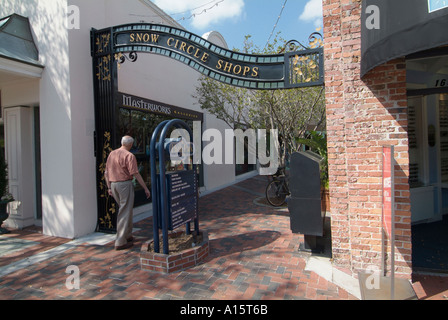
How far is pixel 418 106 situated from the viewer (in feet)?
18.3

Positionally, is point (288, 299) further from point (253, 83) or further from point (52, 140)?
point (52, 140)

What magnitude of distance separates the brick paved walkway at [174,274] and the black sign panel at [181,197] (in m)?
0.69

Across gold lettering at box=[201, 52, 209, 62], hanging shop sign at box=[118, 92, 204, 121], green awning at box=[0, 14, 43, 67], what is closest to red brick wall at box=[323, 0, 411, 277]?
gold lettering at box=[201, 52, 209, 62]

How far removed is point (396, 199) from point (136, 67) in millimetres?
6166

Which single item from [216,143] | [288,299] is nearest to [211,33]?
[216,143]

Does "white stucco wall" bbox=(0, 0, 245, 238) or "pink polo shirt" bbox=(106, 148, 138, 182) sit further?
"white stucco wall" bbox=(0, 0, 245, 238)

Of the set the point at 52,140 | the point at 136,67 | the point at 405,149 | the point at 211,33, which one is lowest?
the point at 405,149

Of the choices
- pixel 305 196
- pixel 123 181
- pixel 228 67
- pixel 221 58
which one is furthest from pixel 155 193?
pixel 221 58

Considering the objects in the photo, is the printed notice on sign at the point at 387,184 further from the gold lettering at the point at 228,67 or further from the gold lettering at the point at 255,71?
the gold lettering at the point at 228,67

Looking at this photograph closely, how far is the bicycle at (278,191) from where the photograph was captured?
745cm

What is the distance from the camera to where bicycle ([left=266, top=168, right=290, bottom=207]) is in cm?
745
